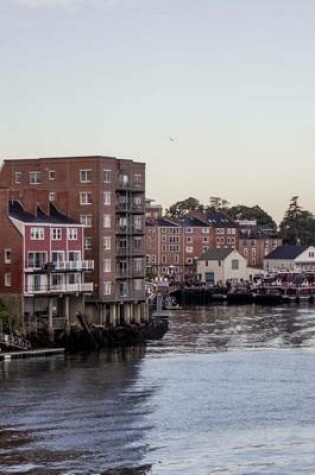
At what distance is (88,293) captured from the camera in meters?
92.9

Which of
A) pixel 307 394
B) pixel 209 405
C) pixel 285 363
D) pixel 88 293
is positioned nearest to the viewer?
pixel 209 405

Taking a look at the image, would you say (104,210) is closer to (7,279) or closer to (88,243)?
(88,243)

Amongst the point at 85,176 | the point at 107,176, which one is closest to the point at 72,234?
the point at 85,176

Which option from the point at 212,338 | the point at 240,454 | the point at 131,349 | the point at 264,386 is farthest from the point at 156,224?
the point at 240,454

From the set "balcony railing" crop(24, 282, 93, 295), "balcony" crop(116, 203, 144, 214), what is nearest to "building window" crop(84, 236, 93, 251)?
"balcony" crop(116, 203, 144, 214)

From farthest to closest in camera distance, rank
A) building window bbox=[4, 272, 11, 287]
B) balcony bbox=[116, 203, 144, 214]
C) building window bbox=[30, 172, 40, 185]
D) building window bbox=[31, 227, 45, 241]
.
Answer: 1. building window bbox=[30, 172, 40, 185]
2. balcony bbox=[116, 203, 144, 214]
3. building window bbox=[31, 227, 45, 241]
4. building window bbox=[4, 272, 11, 287]

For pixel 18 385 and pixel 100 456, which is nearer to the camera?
pixel 100 456

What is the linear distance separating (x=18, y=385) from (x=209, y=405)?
12124mm

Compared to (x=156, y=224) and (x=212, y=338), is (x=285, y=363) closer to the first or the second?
(x=212, y=338)

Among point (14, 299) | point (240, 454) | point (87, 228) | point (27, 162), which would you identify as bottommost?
point (240, 454)

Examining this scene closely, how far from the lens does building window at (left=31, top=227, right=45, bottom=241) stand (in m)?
86.6

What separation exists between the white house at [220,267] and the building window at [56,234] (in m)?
101

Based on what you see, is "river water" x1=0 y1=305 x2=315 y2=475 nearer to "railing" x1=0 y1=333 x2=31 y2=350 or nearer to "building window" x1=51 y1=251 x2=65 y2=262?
"railing" x1=0 y1=333 x2=31 y2=350

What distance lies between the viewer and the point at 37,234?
285 feet
